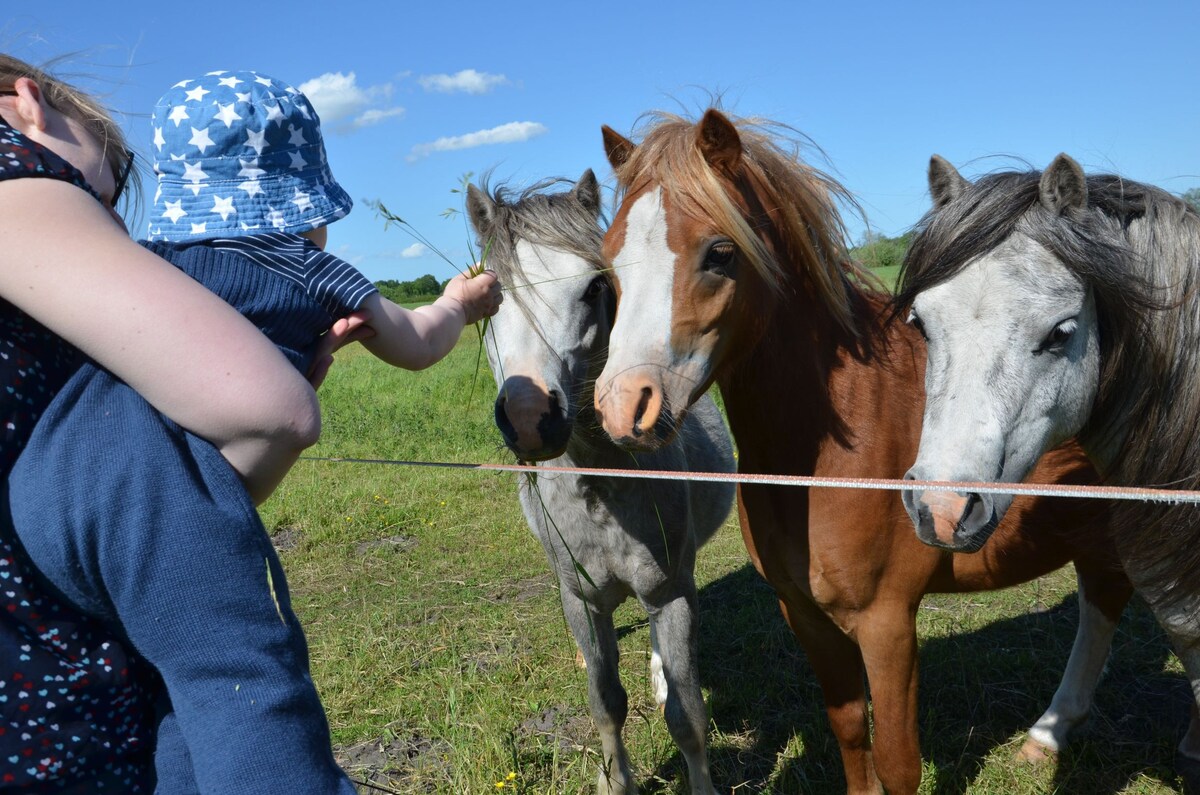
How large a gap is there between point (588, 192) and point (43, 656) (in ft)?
8.86

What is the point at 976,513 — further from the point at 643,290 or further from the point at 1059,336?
the point at 643,290

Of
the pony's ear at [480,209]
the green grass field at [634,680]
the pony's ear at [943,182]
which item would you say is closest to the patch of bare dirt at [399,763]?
the green grass field at [634,680]

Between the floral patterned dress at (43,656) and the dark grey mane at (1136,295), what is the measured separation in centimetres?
194

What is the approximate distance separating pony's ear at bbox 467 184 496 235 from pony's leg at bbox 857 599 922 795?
201cm

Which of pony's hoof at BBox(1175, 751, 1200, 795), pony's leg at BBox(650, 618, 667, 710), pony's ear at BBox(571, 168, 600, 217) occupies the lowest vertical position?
pony's leg at BBox(650, 618, 667, 710)

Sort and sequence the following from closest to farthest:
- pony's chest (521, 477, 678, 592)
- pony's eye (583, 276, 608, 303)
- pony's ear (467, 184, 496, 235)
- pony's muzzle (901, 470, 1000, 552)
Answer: pony's muzzle (901, 470, 1000, 552), pony's eye (583, 276, 608, 303), pony's chest (521, 477, 678, 592), pony's ear (467, 184, 496, 235)

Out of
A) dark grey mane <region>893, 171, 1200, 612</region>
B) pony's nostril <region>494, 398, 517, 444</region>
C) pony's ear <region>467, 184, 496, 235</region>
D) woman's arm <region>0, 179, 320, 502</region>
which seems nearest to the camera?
woman's arm <region>0, 179, 320, 502</region>

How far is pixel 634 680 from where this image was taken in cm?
436

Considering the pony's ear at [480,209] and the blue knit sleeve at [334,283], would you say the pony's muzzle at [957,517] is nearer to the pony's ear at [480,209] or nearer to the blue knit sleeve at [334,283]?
the blue knit sleeve at [334,283]

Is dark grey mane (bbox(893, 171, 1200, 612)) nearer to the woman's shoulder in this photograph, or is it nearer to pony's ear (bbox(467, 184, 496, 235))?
pony's ear (bbox(467, 184, 496, 235))

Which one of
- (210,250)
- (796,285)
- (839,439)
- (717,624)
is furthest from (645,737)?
(210,250)

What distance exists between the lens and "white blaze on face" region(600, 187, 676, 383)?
216 cm

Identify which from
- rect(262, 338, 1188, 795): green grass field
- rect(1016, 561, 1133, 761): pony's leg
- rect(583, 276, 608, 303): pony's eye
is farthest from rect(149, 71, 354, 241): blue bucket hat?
rect(1016, 561, 1133, 761): pony's leg

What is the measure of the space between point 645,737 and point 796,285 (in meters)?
2.36
